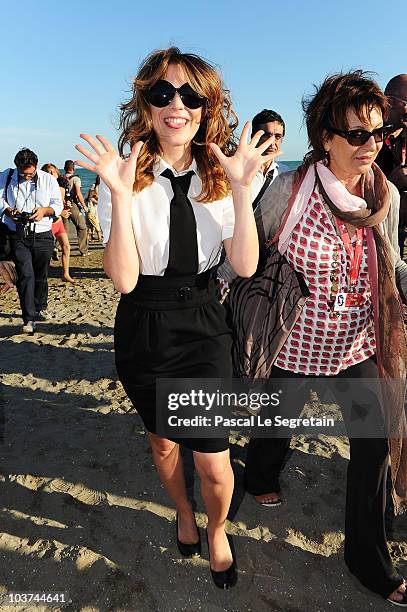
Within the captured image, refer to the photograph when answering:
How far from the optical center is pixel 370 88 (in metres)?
2.04

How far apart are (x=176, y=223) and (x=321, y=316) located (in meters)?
0.86

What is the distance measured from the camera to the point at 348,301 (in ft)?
7.36

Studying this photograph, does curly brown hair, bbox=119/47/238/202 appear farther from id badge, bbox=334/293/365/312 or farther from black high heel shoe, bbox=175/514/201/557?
black high heel shoe, bbox=175/514/201/557

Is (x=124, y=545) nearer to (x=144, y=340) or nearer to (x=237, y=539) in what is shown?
(x=237, y=539)

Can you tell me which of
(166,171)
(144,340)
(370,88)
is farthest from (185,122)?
(144,340)

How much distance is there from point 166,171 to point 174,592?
2161 millimetres

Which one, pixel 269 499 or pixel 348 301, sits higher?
pixel 348 301

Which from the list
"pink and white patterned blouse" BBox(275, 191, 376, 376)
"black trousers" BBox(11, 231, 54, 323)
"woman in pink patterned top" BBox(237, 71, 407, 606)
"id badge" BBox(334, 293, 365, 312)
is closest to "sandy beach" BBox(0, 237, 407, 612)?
"woman in pink patterned top" BBox(237, 71, 407, 606)

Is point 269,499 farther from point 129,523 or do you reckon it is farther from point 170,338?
point 170,338

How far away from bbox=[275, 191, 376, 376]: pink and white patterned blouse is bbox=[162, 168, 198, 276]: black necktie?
509mm

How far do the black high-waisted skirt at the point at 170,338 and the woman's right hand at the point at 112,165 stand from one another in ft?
1.39

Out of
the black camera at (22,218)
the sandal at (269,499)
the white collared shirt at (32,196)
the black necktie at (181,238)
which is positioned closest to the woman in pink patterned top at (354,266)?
the black necktie at (181,238)

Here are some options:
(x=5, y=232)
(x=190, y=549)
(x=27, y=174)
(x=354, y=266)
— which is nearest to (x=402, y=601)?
(x=190, y=549)

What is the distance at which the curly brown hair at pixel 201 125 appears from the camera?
79.0 inches
